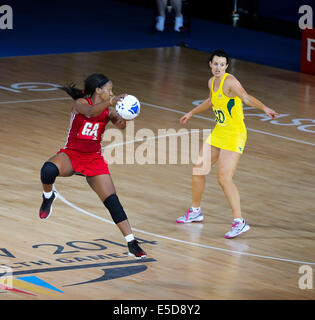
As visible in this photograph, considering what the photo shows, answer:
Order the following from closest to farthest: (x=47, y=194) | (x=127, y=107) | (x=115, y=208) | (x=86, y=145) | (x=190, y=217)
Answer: (x=127, y=107), (x=115, y=208), (x=86, y=145), (x=47, y=194), (x=190, y=217)

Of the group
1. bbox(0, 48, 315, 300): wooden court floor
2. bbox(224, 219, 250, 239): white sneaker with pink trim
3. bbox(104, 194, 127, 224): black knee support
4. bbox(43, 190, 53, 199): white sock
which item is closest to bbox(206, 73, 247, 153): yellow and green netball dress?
bbox(224, 219, 250, 239): white sneaker with pink trim

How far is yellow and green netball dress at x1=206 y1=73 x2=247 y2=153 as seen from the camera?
939cm

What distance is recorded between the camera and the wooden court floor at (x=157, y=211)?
809cm

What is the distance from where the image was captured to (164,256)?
8.84 meters

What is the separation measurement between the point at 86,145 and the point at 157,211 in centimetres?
208

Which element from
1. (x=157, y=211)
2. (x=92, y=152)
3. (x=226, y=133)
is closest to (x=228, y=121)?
(x=226, y=133)

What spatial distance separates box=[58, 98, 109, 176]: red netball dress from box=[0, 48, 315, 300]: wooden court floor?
2.92 ft

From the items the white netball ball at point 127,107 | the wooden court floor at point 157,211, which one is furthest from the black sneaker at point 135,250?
the white netball ball at point 127,107

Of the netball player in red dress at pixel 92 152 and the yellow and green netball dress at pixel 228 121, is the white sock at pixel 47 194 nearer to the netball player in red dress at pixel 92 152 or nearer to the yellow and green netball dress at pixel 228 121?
the netball player in red dress at pixel 92 152

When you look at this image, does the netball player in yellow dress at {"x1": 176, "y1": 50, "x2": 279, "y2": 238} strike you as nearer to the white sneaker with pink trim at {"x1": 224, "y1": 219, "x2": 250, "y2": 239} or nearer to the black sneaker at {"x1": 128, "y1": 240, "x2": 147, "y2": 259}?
the white sneaker with pink trim at {"x1": 224, "y1": 219, "x2": 250, "y2": 239}

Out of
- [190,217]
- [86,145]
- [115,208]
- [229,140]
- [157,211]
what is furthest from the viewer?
[157,211]

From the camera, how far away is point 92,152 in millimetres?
8531

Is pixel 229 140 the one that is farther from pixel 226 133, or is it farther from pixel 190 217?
pixel 190 217

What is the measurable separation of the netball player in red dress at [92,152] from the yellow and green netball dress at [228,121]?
1.40 meters
